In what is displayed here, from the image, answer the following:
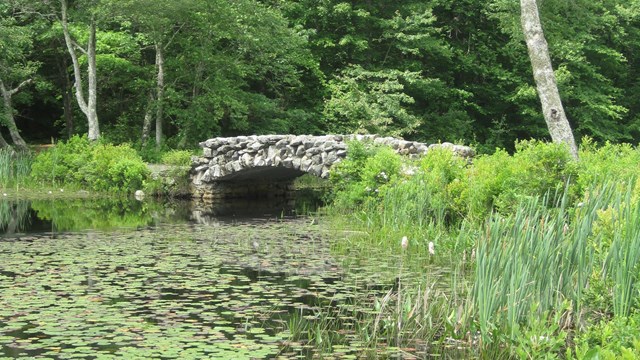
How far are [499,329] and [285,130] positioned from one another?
1812cm

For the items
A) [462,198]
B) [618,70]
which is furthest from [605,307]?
[618,70]

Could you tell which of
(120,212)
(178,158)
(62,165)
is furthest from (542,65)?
(62,165)

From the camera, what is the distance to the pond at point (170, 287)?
5883 millimetres

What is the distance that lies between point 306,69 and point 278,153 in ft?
28.1

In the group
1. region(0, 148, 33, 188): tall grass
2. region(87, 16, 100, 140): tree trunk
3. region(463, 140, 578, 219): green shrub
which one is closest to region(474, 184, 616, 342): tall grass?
region(463, 140, 578, 219): green shrub

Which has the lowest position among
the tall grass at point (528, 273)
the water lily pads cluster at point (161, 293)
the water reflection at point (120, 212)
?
the water lily pads cluster at point (161, 293)

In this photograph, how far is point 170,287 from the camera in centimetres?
782

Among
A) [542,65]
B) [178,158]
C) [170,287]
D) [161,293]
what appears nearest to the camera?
[161,293]

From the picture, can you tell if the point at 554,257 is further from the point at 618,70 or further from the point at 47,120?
the point at 618,70

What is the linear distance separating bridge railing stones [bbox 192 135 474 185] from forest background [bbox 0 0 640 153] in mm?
2625

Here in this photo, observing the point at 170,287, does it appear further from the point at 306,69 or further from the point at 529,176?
the point at 306,69

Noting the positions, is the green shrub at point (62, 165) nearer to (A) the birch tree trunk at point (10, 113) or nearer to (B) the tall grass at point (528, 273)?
(A) the birch tree trunk at point (10, 113)

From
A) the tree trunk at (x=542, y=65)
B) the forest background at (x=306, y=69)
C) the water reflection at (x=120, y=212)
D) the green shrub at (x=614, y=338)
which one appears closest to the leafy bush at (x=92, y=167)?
the water reflection at (x=120, y=212)

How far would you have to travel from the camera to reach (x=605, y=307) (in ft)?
18.3
